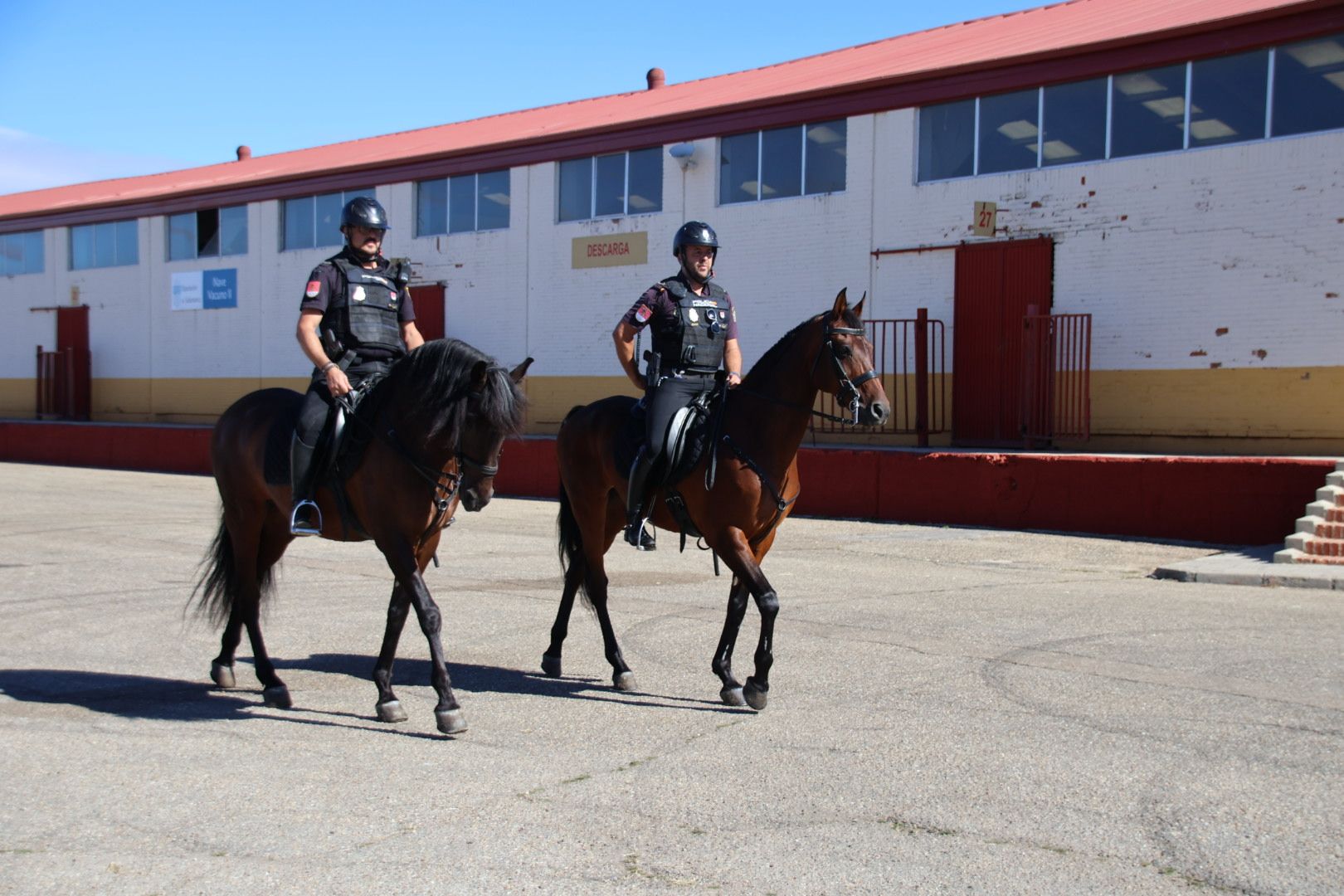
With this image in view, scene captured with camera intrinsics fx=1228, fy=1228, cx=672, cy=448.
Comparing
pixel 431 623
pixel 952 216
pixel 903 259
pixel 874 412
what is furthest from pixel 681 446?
pixel 903 259

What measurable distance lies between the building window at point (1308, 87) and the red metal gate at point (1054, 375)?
3.90 meters

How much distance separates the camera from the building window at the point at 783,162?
2278cm

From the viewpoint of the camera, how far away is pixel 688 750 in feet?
18.6

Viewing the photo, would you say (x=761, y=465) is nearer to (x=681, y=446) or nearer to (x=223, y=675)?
(x=681, y=446)

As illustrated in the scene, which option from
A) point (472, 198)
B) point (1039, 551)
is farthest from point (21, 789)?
point (472, 198)

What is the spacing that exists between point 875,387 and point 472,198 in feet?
77.4

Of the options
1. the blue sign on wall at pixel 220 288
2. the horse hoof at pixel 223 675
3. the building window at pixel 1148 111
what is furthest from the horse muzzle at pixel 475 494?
the blue sign on wall at pixel 220 288

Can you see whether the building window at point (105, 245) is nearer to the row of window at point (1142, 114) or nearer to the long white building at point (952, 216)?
the long white building at point (952, 216)

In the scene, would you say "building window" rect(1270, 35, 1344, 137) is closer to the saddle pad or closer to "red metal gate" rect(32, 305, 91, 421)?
the saddle pad

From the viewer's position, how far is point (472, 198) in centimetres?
2875

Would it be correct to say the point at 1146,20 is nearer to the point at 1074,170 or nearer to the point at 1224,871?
the point at 1074,170

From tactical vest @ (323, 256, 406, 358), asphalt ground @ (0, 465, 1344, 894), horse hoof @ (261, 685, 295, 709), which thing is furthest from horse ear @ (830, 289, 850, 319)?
horse hoof @ (261, 685, 295, 709)

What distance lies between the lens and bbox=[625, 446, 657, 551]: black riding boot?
23.2ft

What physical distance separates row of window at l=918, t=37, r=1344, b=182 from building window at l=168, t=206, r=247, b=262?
19872 mm
